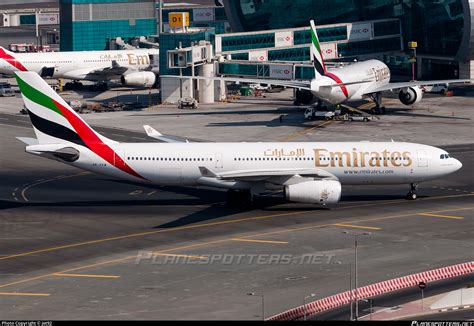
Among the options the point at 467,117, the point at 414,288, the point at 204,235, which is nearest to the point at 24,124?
the point at 467,117

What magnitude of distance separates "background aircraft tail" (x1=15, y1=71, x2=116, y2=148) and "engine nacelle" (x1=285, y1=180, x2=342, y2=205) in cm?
1580

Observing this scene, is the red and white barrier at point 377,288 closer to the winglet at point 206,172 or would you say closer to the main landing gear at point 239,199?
the winglet at point 206,172

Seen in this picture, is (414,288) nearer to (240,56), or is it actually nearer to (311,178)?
(311,178)

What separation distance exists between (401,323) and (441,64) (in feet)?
463

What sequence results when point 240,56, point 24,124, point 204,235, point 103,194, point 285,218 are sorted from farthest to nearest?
1. point 240,56
2. point 24,124
3. point 103,194
4. point 285,218
5. point 204,235

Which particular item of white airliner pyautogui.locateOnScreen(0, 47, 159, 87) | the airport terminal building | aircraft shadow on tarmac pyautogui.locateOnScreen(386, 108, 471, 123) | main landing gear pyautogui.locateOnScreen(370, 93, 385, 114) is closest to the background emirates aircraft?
aircraft shadow on tarmac pyautogui.locateOnScreen(386, 108, 471, 123)

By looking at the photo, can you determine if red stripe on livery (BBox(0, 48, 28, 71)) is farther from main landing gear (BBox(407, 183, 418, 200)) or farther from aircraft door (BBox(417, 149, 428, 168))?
aircraft door (BBox(417, 149, 428, 168))

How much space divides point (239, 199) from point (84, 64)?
101m

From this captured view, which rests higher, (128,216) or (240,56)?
(240,56)

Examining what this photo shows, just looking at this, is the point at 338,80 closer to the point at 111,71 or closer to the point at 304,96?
the point at 304,96

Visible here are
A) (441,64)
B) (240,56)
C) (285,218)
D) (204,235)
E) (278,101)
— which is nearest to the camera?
(204,235)

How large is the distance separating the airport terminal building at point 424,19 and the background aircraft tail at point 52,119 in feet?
345

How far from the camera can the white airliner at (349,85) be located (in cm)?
13150

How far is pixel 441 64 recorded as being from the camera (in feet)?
607
